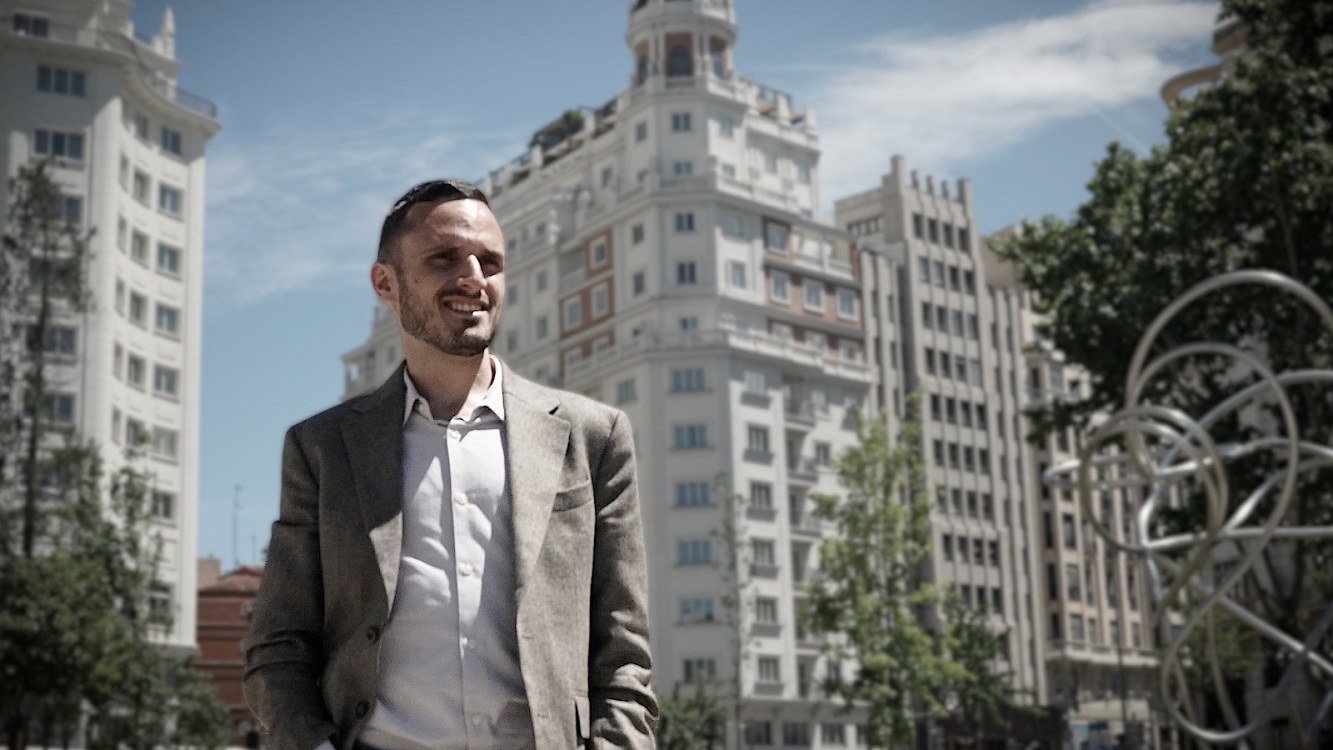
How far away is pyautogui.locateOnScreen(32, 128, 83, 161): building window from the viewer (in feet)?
197

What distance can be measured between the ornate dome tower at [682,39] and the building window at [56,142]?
96.7 ft

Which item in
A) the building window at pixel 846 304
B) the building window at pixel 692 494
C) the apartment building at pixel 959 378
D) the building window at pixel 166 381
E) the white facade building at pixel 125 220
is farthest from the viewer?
the apartment building at pixel 959 378

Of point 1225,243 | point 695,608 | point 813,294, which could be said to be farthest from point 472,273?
point 813,294

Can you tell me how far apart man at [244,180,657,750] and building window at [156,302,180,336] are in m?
61.1

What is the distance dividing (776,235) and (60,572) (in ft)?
155

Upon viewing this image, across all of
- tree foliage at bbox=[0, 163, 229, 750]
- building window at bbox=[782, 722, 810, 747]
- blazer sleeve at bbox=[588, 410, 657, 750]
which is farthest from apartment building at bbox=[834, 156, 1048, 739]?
blazer sleeve at bbox=[588, 410, 657, 750]

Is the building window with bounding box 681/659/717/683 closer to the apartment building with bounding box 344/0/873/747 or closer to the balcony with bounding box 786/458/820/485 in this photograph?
the apartment building with bounding box 344/0/873/747

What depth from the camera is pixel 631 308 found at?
256 feet

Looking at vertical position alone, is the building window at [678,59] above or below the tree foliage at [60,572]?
above

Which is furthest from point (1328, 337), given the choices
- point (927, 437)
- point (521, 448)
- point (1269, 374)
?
point (927, 437)

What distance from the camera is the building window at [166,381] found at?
61.5 meters

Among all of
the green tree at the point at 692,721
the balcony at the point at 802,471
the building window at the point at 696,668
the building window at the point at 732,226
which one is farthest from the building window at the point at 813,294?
the green tree at the point at 692,721

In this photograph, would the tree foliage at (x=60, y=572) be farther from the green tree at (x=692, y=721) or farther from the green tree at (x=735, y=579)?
the green tree at (x=735, y=579)

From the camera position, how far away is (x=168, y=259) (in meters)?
63.3
